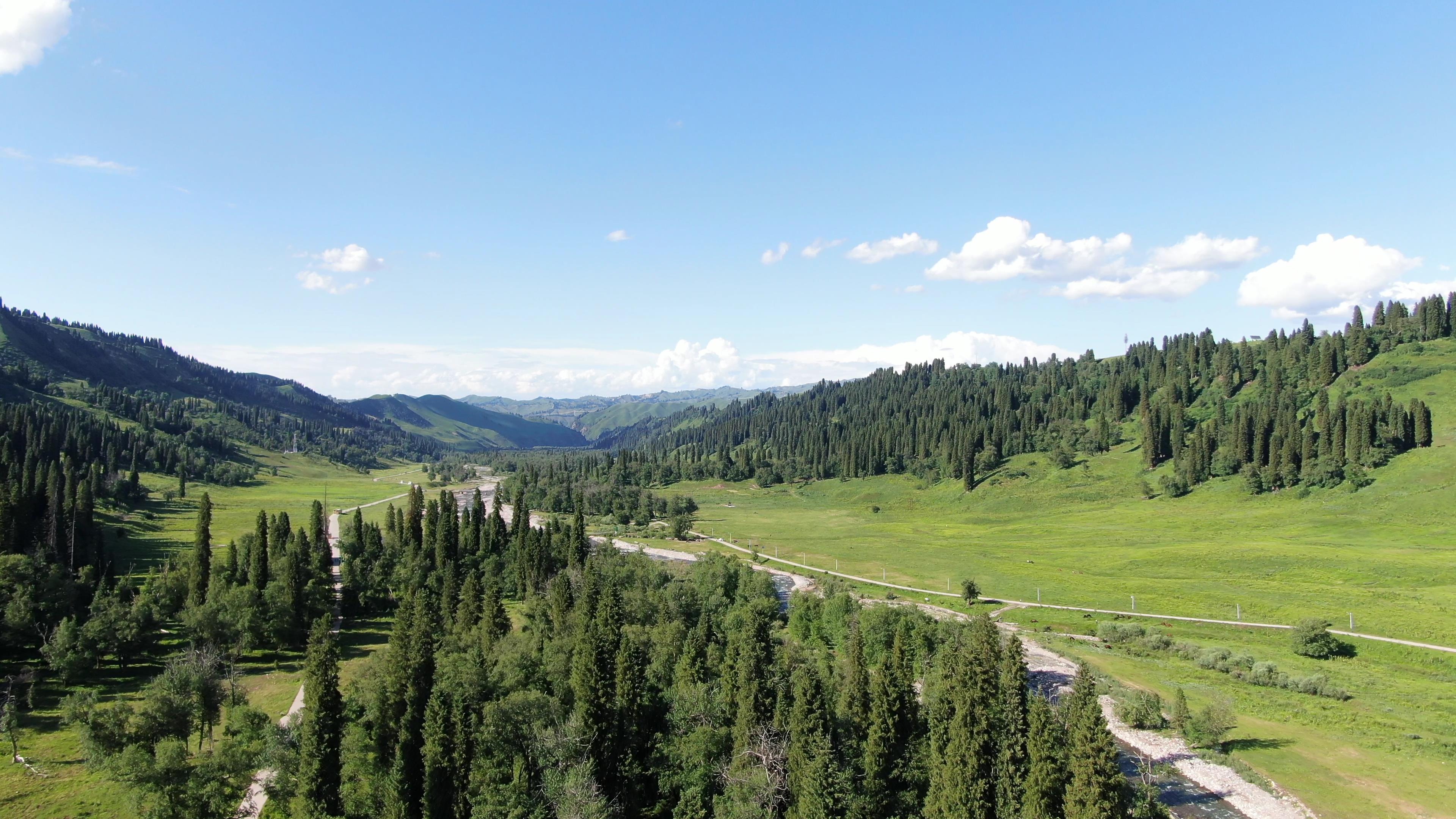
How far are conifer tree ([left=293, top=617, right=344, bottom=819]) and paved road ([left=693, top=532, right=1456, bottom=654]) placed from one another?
3370 inches

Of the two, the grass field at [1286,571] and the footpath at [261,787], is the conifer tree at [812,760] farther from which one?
the footpath at [261,787]

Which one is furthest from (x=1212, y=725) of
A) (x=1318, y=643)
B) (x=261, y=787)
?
(x=261, y=787)

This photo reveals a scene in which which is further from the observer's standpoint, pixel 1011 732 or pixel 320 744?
pixel 1011 732

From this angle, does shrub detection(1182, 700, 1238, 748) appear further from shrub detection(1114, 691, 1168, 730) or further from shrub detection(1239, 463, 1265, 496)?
shrub detection(1239, 463, 1265, 496)

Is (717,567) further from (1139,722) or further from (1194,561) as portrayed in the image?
(1194,561)

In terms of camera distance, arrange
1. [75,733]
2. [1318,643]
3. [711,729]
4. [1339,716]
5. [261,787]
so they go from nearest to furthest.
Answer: [261,787], [711,729], [1339,716], [75,733], [1318,643]

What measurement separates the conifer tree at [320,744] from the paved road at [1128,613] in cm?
8560

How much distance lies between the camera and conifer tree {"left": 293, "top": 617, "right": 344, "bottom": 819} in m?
49.1

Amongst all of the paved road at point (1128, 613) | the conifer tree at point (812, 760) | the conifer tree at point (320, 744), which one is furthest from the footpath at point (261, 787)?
the paved road at point (1128, 613)

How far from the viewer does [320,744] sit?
49.9 m

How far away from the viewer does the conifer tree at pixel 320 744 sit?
49.1 metres

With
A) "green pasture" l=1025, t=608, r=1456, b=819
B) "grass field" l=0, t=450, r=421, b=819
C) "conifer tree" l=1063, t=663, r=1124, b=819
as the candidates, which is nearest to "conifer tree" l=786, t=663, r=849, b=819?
"conifer tree" l=1063, t=663, r=1124, b=819

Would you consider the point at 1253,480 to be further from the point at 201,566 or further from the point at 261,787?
the point at 201,566

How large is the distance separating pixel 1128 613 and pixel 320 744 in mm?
95888
